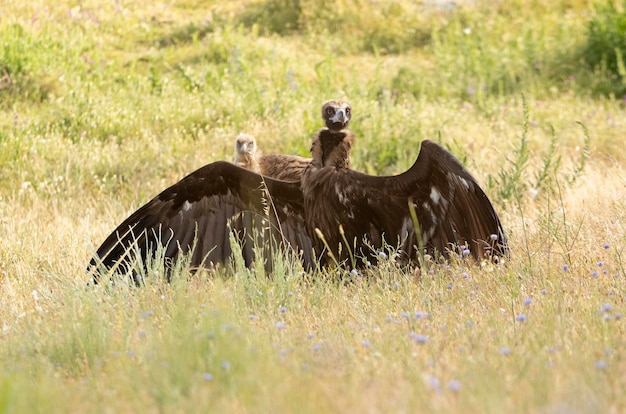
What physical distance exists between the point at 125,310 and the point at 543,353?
2107 mm

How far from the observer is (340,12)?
619 inches

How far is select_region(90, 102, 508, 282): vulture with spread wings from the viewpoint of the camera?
5.24 meters

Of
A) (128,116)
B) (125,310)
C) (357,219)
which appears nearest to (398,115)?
(128,116)

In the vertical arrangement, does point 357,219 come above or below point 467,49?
below

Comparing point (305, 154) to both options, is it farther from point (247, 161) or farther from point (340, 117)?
point (340, 117)

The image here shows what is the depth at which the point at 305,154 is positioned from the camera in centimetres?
868

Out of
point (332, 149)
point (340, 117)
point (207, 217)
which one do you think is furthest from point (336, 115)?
point (207, 217)

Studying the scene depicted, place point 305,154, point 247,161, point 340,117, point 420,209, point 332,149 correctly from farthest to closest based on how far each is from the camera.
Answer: point 305,154 < point 247,161 < point 340,117 < point 332,149 < point 420,209

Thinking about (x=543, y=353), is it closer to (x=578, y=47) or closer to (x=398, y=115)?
(x=398, y=115)

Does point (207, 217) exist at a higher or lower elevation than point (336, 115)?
lower

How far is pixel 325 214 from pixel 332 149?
444 millimetres

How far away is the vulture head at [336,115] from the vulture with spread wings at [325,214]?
0.03 meters

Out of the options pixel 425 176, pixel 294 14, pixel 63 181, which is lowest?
pixel 63 181

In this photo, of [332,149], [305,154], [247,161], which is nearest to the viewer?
[332,149]
